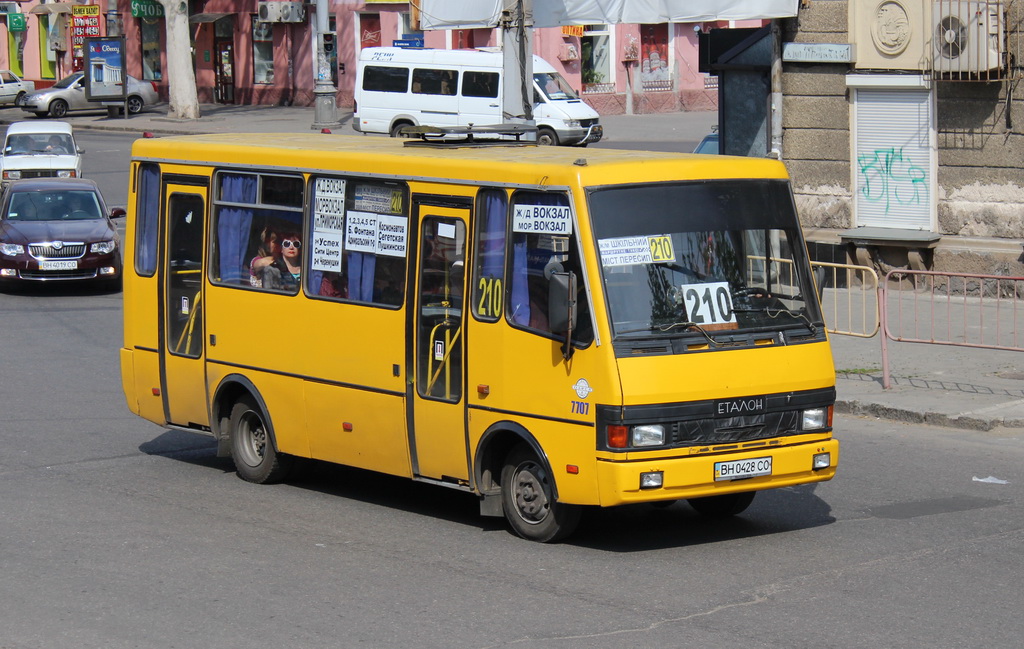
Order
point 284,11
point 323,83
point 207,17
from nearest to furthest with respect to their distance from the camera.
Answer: point 323,83, point 284,11, point 207,17

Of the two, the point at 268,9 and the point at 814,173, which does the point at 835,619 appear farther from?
the point at 268,9

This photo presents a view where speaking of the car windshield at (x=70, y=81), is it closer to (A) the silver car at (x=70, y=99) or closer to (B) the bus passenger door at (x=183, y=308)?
(A) the silver car at (x=70, y=99)

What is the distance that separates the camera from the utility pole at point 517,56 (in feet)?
57.1

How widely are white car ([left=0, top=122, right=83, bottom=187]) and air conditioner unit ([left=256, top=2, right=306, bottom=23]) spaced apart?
2161cm

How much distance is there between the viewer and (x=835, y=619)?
698 cm

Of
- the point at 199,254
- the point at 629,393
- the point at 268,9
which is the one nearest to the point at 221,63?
the point at 268,9

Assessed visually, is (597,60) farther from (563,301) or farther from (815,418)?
(563,301)

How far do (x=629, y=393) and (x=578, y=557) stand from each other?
3.38ft

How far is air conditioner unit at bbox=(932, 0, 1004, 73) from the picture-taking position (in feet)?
55.4

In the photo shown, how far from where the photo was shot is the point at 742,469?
8.27 meters

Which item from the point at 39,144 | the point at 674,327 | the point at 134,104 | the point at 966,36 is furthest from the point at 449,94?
the point at 674,327

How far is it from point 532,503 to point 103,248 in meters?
14.3

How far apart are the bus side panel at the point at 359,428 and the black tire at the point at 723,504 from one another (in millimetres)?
1830

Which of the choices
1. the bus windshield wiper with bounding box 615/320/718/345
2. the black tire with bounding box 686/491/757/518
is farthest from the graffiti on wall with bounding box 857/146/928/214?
the bus windshield wiper with bounding box 615/320/718/345
